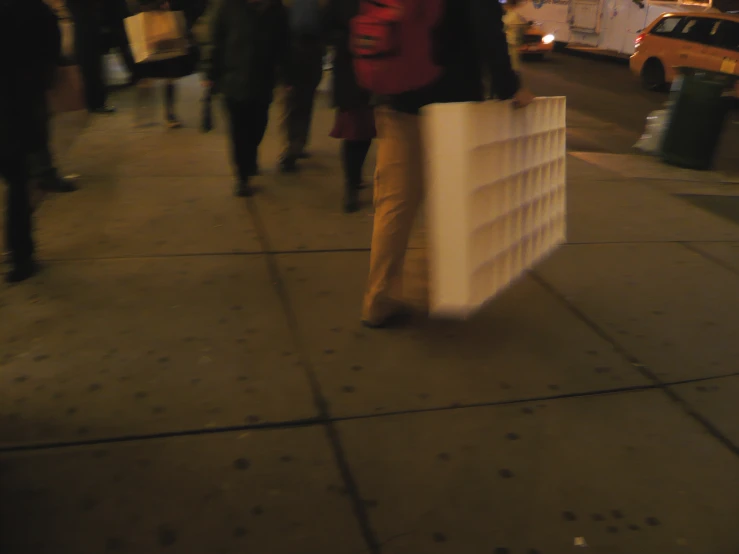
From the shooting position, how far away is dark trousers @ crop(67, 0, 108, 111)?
7855 mm

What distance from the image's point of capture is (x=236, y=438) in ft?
9.16

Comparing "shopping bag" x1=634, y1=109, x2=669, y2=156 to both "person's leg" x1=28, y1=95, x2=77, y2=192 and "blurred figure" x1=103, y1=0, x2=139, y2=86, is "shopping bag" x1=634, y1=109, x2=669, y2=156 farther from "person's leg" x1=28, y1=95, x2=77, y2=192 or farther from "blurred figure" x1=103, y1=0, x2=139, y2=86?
"person's leg" x1=28, y1=95, x2=77, y2=192

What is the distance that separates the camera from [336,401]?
309 centimetres

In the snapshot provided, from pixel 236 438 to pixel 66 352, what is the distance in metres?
1.04

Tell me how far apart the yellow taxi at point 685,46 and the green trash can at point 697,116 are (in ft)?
21.7

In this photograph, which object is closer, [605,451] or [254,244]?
[605,451]

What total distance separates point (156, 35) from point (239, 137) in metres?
2.52

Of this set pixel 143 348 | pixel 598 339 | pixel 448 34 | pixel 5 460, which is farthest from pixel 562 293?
pixel 5 460

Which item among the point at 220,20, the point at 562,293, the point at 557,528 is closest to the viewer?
the point at 557,528

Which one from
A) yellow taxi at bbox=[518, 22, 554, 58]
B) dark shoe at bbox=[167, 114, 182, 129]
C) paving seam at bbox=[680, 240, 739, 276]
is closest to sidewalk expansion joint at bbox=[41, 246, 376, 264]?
paving seam at bbox=[680, 240, 739, 276]

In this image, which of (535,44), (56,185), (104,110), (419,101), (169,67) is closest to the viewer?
(419,101)


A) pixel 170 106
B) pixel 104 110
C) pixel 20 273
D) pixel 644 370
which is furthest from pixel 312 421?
pixel 104 110

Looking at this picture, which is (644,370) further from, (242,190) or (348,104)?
(242,190)

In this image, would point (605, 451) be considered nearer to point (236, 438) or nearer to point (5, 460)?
point (236, 438)
